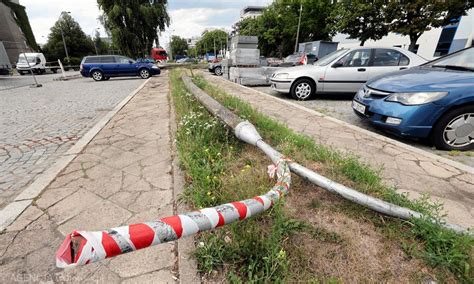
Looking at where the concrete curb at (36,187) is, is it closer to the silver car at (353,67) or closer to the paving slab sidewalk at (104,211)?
the paving slab sidewalk at (104,211)

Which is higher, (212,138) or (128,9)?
(128,9)

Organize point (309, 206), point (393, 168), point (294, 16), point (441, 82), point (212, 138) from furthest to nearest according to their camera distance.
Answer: point (294, 16) → point (441, 82) → point (212, 138) → point (393, 168) → point (309, 206)

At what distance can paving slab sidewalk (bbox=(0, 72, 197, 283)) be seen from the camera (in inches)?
59.1

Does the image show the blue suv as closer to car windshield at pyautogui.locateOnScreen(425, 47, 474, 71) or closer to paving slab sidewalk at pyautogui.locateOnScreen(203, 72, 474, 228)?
paving slab sidewalk at pyautogui.locateOnScreen(203, 72, 474, 228)

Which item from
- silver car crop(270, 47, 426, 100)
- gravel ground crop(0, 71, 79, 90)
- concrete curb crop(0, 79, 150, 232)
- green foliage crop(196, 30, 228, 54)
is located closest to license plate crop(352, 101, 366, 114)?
silver car crop(270, 47, 426, 100)

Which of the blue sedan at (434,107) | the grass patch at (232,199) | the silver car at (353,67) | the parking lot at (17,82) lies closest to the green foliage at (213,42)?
the parking lot at (17,82)

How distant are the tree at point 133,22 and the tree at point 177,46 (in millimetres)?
72528

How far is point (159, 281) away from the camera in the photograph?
1437 mm

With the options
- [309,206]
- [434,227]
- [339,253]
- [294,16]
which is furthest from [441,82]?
[294,16]

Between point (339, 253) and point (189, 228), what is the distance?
1.05m

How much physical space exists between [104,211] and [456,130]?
4.73 meters

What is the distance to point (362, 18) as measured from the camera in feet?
59.2

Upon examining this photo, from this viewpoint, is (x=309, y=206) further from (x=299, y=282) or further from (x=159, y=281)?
(x=159, y=281)

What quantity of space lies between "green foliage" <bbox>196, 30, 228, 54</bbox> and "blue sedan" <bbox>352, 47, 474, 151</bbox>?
78804mm
